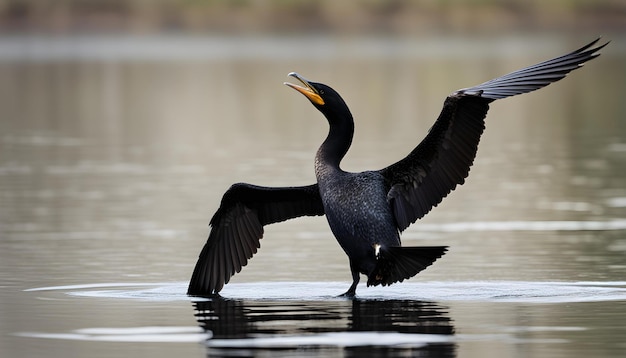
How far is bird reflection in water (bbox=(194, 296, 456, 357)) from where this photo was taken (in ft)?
45.9

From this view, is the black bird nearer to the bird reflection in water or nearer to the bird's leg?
the bird's leg

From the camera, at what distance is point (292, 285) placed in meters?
17.9

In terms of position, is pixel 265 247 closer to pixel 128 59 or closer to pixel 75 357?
pixel 75 357

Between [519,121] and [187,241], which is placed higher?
[519,121]

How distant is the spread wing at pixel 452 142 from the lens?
651 inches

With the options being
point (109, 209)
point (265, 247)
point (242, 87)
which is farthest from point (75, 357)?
point (242, 87)

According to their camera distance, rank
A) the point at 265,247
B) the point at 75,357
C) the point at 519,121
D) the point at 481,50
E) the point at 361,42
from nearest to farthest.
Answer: the point at 75,357 → the point at 265,247 → the point at 519,121 → the point at 481,50 → the point at 361,42

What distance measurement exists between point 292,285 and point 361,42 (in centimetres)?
11645

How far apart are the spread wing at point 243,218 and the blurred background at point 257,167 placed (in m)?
0.72

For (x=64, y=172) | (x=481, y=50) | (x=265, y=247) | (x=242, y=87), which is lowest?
(x=265, y=247)

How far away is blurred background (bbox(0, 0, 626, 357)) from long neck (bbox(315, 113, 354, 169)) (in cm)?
172

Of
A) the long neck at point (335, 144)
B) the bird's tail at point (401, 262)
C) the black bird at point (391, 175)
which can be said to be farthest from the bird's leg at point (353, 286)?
the long neck at point (335, 144)

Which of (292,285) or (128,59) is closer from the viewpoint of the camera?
(292,285)

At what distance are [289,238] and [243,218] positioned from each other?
13.8ft
